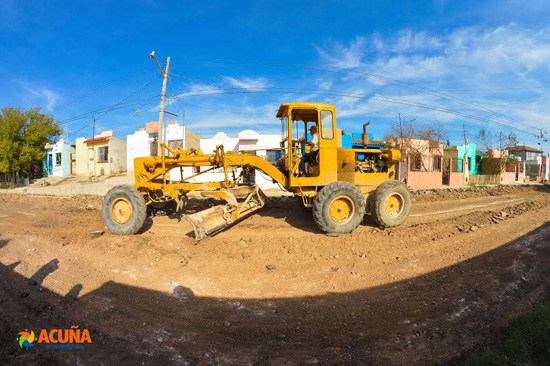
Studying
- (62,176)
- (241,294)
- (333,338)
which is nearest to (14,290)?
(241,294)

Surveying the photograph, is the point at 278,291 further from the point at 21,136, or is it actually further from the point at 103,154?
the point at 21,136

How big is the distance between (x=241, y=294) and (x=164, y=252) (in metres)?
2.42

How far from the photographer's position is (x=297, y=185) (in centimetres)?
702

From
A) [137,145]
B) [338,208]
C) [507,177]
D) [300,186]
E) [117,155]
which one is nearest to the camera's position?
[338,208]

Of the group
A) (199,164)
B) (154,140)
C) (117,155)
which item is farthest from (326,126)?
(117,155)

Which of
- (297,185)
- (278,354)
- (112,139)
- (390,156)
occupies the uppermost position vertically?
(112,139)

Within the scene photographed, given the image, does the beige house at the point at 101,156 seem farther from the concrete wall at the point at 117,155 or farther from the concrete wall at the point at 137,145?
the concrete wall at the point at 137,145

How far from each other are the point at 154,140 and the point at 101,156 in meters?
7.12

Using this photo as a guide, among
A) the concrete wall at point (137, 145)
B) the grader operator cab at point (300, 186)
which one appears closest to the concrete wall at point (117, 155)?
the concrete wall at point (137, 145)

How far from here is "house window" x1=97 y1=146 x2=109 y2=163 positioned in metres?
29.2

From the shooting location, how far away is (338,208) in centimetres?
689

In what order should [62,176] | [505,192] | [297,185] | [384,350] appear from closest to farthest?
[384,350] → [297,185] → [505,192] → [62,176]

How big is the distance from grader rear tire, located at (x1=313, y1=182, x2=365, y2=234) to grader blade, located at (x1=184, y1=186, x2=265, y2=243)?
1.75 meters

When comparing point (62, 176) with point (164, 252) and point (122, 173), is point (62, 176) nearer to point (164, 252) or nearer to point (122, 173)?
point (122, 173)
